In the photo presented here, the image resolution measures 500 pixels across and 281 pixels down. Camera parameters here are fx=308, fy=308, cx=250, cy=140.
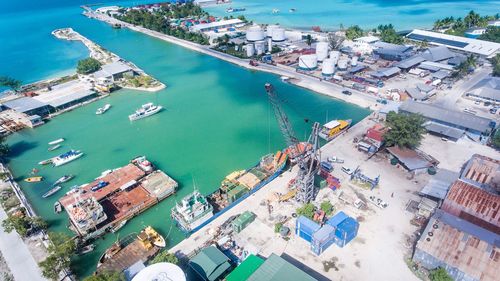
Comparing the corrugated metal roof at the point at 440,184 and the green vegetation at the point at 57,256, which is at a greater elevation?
the corrugated metal roof at the point at 440,184

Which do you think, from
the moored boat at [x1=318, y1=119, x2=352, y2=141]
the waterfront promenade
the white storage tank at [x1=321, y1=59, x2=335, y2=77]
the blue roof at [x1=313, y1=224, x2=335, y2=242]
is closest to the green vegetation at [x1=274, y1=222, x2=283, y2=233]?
the blue roof at [x1=313, y1=224, x2=335, y2=242]

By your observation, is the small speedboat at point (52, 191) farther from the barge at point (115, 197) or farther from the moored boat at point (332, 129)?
the moored boat at point (332, 129)

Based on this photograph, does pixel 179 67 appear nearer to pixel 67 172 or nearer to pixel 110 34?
pixel 67 172

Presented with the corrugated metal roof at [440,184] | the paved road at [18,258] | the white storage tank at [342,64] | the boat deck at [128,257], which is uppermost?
the white storage tank at [342,64]

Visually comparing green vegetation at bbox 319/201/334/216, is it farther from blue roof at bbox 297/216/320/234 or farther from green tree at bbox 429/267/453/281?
green tree at bbox 429/267/453/281

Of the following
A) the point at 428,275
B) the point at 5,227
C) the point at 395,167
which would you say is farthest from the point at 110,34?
the point at 428,275

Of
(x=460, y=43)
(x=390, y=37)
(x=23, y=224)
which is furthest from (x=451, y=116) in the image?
(x=23, y=224)

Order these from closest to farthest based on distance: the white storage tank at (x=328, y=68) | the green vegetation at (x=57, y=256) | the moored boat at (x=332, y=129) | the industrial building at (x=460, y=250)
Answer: the industrial building at (x=460, y=250)
the green vegetation at (x=57, y=256)
the moored boat at (x=332, y=129)
the white storage tank at (x=328, y=68)

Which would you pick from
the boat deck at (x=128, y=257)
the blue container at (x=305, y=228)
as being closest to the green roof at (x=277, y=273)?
the blue container at (x=305, y=228)
